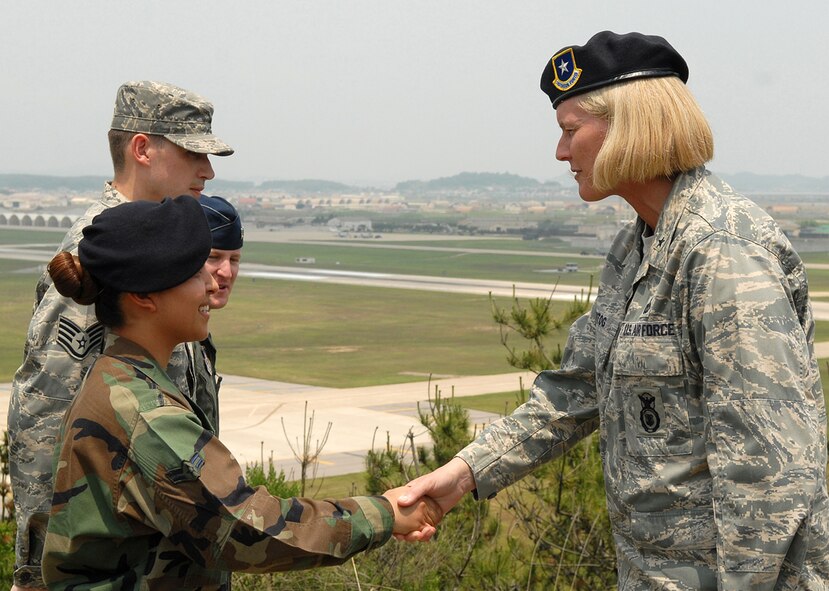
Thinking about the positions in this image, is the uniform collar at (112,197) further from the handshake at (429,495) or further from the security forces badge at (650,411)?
the security forces badge at (650,411)

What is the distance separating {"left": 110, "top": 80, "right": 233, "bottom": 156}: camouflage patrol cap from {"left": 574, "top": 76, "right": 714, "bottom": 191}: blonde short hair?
1658 millimetres

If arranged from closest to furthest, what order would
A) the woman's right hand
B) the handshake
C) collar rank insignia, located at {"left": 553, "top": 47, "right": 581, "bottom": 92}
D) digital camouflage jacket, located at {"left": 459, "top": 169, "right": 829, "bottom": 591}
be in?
digital camouflage jacket, located at {"left": 459, "top": 169, "right": 829, "bottom": 591}
collar rank insignia, located at {"left": 553, "top": 47, "right": 581, "bottom": 92}
the handshake
the woman's right hand

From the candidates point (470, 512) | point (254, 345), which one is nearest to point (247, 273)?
point (254, 345)

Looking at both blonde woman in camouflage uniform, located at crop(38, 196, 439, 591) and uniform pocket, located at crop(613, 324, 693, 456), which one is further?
uniform pocket, located at crop(613, 324, 693, 456)

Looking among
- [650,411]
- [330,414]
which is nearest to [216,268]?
[650,411]

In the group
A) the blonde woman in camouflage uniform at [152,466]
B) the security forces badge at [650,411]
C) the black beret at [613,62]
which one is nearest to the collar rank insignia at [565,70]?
the black beret at [613,62]

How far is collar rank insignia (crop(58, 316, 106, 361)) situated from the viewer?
11.5 feet

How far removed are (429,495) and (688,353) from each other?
3.84 feet

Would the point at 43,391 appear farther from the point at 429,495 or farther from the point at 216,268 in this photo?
the point at 429,495

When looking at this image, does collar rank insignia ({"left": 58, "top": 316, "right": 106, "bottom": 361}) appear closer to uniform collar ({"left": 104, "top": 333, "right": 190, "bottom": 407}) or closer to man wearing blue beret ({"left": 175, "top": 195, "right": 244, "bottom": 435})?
man wearing blue beret ({"left": 175, "top": 195, "right": 244, "bottom": 435})

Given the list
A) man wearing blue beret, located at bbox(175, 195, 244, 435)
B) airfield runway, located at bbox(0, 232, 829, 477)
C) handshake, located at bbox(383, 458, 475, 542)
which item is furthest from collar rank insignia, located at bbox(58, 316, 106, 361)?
airfield runway, located at bbox(0, 232, 829, 477)

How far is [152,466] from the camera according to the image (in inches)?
97.8

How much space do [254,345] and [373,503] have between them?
3866 centimetres

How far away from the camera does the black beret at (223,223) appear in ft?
14.0
